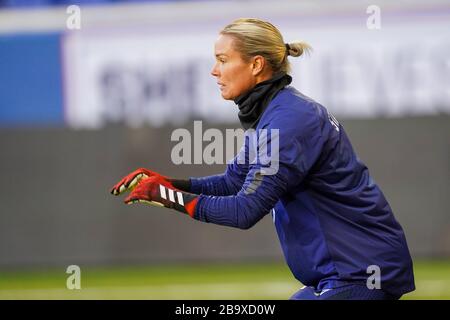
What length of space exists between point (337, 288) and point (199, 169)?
7.03m

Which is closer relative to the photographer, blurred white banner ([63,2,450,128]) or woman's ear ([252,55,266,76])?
woman's ear ([252,55,266,76])

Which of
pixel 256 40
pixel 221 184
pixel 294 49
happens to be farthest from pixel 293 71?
pixel 256 40

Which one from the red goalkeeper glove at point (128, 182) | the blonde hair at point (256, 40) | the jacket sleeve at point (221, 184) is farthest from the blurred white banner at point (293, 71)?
the blonde hair at point (256, 40)

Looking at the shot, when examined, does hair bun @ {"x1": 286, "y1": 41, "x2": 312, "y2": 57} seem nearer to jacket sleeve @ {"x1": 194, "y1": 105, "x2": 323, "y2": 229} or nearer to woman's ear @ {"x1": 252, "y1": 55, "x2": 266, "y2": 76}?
woman's ear @ {"x1": 252, "y1": 55, "x2": 266, "y2": 76}

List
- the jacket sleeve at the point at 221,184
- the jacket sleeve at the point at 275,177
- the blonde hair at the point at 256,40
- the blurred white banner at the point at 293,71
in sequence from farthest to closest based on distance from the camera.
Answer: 1. the blurred white banner at the point at 293,71
2. the jacket sleeve at the point at 221,184
3. the blonde hair at the point at 256,40
4. the jacket sleeve at the point at 275,177

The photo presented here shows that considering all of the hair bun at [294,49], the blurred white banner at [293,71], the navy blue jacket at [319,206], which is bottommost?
the navy blue jacket at [319,206]

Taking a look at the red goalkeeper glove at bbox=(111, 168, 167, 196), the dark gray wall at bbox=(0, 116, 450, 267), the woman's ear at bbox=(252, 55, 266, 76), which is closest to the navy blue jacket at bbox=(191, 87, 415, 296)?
the woman's ear at bbox=(252, 55, 266, 76)

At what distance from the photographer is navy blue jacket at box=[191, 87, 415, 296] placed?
3.55m

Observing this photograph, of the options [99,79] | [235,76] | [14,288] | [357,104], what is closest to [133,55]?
[99,79]

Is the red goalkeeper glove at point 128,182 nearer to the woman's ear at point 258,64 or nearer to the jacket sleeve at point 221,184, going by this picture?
the jacket sleeve at point 221,184

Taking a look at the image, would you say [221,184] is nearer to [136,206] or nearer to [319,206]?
[319,206]

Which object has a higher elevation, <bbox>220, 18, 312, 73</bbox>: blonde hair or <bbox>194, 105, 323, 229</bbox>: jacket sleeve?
<bbox>220, 18, 312, 73</bbox>: blonde hair

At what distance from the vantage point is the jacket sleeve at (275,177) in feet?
11.6

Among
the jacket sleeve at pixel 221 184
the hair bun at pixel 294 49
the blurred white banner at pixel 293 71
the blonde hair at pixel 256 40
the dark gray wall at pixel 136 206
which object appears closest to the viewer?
the blonde hair at pixel 256 40
